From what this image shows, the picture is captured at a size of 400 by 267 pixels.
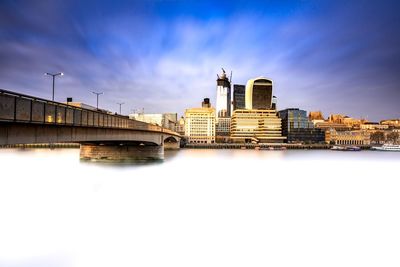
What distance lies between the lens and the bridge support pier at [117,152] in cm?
5169

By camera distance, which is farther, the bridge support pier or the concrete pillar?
the concrete pillar

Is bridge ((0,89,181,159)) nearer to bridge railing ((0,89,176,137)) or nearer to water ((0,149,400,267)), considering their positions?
bridge railing ((0,89,176,137))

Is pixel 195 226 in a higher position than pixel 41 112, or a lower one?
lower

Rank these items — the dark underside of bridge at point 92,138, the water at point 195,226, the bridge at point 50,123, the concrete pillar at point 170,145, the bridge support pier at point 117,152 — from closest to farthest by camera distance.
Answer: the water at point 195,226
the bridge at point 50,123
the dark underside of bridge at point 92,138
the bridge support pier at point 117,152
the concrete pillar at point 170,145

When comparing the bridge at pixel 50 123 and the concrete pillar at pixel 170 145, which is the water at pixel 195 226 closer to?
the bridge at pixel 50 123

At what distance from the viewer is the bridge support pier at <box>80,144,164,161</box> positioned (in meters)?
51.7

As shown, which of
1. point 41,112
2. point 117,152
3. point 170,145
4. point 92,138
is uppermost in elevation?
point 41,112

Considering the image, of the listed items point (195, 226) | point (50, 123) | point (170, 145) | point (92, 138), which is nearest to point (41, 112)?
point (50, 123)

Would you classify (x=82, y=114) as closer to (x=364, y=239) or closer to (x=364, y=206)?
(x=364, y=239)

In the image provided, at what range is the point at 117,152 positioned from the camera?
176ft

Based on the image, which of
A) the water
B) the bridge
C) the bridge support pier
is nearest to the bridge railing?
the bridge

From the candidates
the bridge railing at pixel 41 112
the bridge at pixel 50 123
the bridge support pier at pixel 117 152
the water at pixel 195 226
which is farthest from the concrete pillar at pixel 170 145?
the water at pixel 195 226

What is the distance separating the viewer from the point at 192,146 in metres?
177

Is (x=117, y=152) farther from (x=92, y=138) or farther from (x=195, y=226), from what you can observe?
(x=195, y=226)
